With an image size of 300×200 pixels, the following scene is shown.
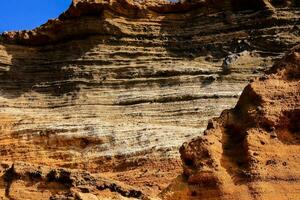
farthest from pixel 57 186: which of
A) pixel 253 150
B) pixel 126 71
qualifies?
pixel 126 71

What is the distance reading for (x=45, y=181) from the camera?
421 inches

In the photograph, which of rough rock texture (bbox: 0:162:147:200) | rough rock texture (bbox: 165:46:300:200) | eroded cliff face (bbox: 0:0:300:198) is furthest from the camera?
eroded cliff face (bbox: 0:0:300:198)

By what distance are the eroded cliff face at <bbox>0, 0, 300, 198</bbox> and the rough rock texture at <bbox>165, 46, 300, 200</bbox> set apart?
12.2 meters

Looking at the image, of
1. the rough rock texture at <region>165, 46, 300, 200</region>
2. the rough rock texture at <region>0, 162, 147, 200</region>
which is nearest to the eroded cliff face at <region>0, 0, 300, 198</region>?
the rough rock texture at <region>165, 46, 300, 200</region>

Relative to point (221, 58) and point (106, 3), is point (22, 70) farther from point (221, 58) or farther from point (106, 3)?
point (221, 58)

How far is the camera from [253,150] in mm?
10602

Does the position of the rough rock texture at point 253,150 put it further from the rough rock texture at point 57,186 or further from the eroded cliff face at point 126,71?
the eroded cliff face at point 126,71

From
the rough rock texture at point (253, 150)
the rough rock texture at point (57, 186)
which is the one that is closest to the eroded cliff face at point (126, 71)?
the rough rock texture at point (253, 150)

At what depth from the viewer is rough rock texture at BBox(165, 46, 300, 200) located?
1023 centimetres

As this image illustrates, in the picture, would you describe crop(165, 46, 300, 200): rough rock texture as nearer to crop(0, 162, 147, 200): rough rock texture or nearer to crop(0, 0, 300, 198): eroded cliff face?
crop(0, 162, 147, 200): rough rock texture

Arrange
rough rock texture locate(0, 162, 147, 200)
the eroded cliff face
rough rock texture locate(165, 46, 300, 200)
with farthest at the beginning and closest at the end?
1. the eroded cliff face
2. rough rock texture locate(0, 162, 147, 200)
3. rough rock texture locate(165, 46, 300, 200)

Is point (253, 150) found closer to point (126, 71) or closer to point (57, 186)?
point (57, 186)

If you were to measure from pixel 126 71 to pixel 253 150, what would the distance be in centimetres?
1870

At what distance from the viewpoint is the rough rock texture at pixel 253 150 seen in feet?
33.6
